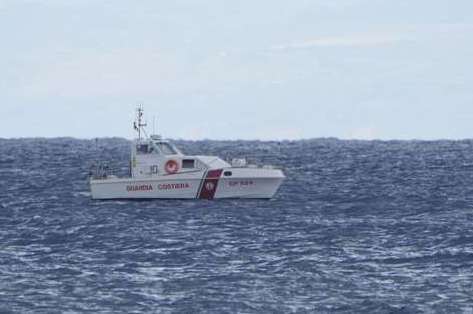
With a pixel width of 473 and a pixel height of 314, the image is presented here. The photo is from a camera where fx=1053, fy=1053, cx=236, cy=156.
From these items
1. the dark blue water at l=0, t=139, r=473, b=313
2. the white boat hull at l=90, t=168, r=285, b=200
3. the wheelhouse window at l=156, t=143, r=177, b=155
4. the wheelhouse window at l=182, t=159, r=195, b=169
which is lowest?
the dark blue water at l=0, t=139, r=473, b=313

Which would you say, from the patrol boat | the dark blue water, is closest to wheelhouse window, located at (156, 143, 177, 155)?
the patrol boat

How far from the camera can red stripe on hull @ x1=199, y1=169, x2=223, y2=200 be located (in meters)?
56.1

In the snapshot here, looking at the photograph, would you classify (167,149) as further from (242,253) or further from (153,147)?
(242,253)

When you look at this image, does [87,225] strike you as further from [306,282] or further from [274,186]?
[306,282]

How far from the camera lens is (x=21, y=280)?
33531 mm

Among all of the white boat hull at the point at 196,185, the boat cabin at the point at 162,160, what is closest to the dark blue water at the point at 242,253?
the white boat hull at the point at 196,185

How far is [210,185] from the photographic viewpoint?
56531mm

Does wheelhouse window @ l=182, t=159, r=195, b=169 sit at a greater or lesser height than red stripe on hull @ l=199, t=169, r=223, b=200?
greater

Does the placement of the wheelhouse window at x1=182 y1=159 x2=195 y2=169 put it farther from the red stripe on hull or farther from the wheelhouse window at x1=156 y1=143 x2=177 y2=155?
the red stripe on hull

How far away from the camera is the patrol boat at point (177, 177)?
184ft

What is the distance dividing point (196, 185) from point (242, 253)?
17.7 metres

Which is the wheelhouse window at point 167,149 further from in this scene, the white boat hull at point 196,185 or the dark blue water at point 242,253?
the dark blue water at point 242,253

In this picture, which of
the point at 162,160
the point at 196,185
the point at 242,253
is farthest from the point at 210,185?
the point at 242,253

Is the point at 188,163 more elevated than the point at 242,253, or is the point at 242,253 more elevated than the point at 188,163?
the point at 188,163
